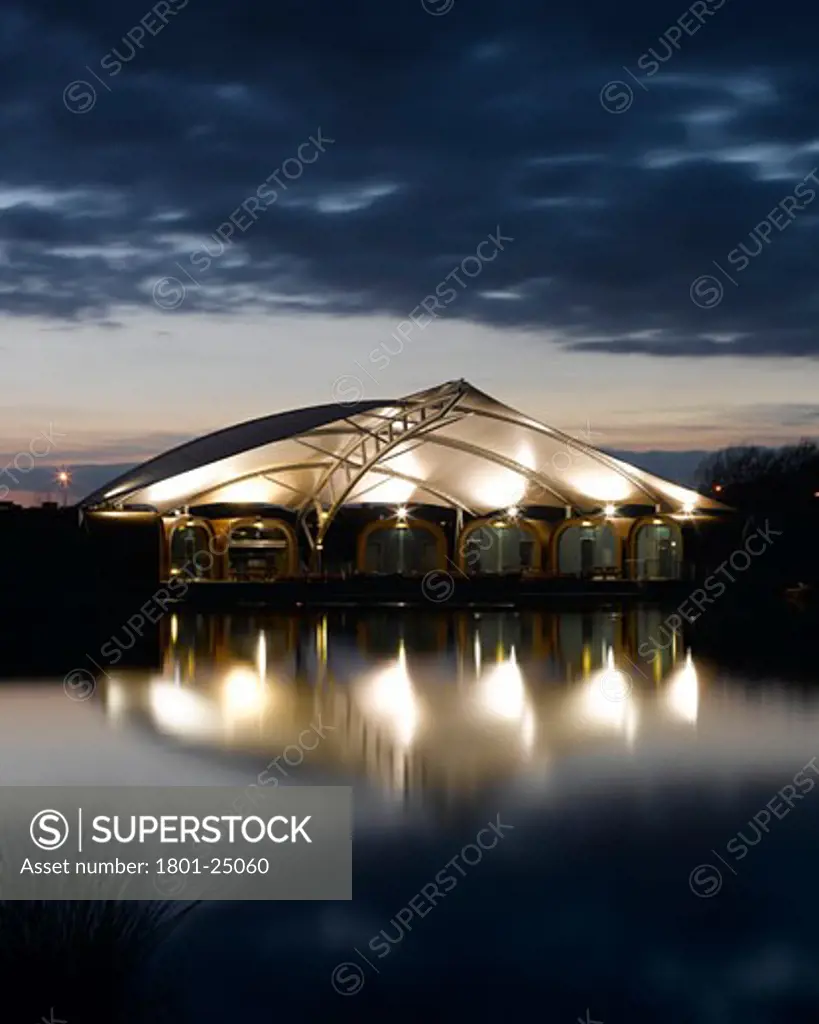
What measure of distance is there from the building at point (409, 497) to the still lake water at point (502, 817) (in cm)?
A: 1853

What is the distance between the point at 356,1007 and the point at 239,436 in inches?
1336

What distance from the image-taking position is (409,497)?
4834cm

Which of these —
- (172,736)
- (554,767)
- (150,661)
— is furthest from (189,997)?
(150,661)

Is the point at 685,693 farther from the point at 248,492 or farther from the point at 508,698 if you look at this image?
the point at 248,492

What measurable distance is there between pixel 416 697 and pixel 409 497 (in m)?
31.9

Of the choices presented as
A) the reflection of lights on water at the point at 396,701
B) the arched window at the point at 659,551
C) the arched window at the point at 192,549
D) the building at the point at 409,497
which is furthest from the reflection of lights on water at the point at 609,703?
the arched window at the point at 192,549

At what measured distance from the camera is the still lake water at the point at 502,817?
675 centimetres

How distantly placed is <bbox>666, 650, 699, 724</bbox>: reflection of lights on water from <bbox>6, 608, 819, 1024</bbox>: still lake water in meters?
0.03

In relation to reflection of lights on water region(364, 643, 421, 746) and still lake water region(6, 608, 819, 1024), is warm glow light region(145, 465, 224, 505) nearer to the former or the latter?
still lake water region(6, 608, 819, 1024)

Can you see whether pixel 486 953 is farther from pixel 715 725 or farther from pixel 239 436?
pixel 239 436

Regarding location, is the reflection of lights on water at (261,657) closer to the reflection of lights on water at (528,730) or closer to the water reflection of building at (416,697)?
the water reflection of building at (416,697)

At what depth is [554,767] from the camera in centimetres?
1200

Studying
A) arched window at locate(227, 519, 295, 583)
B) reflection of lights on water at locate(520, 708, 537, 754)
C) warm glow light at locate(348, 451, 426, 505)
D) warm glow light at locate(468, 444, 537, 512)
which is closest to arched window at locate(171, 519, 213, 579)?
arched window at locate(227, 519, 295, 583)

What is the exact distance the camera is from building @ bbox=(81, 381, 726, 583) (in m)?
39.0
